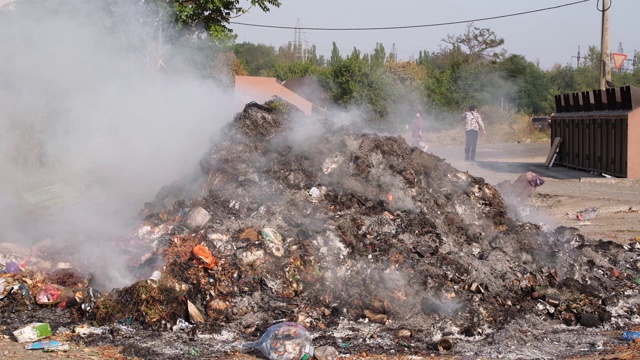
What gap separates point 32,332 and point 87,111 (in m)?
5.21

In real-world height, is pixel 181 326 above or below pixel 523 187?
below

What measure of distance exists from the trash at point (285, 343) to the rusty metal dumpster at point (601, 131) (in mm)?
10886

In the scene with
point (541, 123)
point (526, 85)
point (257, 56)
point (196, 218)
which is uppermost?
point (257, 56)

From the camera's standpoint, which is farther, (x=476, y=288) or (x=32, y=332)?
(x=476, y=288)

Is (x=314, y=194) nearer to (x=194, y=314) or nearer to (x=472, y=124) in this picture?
(x=194, y=314)

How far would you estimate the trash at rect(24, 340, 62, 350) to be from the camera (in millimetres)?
5320

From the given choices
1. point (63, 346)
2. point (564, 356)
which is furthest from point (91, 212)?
point (564, 356)

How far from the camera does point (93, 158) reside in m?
10.2

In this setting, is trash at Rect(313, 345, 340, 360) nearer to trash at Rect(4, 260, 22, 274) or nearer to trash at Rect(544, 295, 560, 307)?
trash at Rect(544, 295, 560, 307)

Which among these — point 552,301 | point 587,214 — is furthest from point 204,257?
point 587,214

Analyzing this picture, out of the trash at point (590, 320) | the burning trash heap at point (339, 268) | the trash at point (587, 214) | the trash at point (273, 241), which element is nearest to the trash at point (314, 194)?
the burning trash heap at point (339, 268)

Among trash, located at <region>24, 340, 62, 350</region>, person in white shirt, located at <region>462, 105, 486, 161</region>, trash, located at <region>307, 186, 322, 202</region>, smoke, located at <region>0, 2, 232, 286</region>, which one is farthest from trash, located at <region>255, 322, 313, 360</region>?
person in white shirt, located at <region>462, 105, 486, 161</region>

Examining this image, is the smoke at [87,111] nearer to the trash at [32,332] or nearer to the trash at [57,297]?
the trash at [57,297]

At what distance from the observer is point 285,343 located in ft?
17.0
